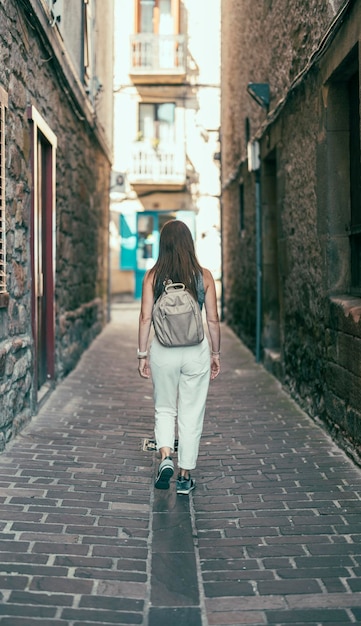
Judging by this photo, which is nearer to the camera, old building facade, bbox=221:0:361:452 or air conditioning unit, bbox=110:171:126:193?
old building facade, bbox=221:0:361:452

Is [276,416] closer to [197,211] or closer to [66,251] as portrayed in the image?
[66,251]

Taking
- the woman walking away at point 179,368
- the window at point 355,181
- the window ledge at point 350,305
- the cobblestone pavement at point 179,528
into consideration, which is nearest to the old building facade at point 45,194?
the cobblestone pavement at point 179,528

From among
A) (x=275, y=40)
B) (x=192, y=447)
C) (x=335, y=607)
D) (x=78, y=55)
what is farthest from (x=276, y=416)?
(x=78, y=55)

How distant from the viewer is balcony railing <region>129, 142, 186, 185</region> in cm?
1984

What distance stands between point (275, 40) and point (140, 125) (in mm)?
13181

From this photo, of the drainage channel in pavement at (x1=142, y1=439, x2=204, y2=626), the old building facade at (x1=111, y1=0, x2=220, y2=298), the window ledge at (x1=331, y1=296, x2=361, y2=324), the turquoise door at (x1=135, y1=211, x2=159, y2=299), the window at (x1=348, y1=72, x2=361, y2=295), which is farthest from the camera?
Result: the turquoise door at (x1=135, y1=211, x2=159, y2=299)

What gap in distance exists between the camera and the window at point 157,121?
20.3 metres

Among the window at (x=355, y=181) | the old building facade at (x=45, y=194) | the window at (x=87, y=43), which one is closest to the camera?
the old building facade at (x=45, y=194)

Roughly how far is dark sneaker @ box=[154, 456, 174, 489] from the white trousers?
0.22ft

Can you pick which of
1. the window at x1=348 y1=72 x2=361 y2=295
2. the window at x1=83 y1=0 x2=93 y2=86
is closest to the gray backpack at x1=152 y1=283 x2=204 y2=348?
the window at x1=348 y1=72 x2=361 y2=295

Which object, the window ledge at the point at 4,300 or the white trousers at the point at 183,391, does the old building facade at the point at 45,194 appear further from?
the white trousers at the point at 183,391

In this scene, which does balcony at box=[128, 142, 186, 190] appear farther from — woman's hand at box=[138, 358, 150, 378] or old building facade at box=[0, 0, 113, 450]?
woman's hand at box=[138, 358, 150, 378]

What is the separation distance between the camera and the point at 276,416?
6051 millimetres

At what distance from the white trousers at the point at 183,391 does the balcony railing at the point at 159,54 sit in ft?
56.3
